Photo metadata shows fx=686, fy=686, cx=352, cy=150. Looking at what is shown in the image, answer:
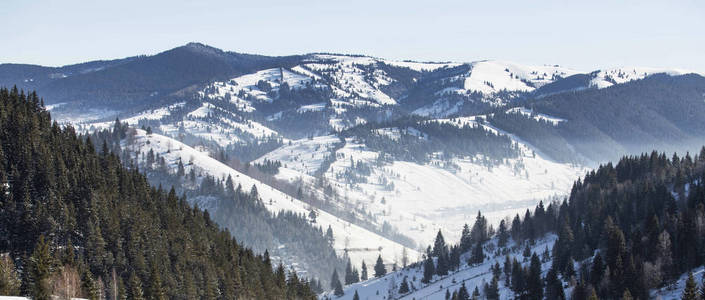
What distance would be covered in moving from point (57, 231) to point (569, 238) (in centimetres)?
12160

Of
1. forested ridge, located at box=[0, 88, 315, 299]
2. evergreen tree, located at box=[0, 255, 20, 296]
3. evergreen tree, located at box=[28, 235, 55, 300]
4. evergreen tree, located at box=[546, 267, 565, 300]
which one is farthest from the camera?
evergreen tree, located at box=[546, 267, 565, 300]

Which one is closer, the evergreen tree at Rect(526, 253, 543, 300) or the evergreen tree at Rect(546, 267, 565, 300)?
the evergreen tree at Rect(546, 267, 565, 300)

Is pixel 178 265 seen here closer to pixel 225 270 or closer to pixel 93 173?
pixel 225 270

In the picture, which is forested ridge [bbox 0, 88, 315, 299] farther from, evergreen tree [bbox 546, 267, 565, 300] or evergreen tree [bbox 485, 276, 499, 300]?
evergreen tree [bbox 546, 267, 565, 300]

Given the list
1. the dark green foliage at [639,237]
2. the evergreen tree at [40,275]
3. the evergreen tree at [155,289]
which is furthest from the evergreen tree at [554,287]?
the evergreen tree at [40,275]

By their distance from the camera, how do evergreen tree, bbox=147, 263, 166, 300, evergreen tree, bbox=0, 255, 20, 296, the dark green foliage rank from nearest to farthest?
evergreen tree, bbox=0, 255, 20, 296 → evergreen tree, bbox=147, 263, 166, 300 → the dark green foliage

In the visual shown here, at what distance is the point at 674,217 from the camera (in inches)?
5782

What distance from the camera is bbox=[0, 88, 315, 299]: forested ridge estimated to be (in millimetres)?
107562

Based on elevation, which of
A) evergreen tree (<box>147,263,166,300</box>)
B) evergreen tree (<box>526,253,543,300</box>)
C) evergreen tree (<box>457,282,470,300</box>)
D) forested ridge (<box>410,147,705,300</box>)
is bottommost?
evergreen tree (<box>457,282,470,300</box>)

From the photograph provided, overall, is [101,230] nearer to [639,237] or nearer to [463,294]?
[463,294]

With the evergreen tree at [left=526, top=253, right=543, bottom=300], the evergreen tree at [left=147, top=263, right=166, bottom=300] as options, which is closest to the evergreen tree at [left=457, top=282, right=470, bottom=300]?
the evergreen tree at [left=526, top=253, right=543, bottom=300]

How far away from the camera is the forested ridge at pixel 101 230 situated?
353 feet

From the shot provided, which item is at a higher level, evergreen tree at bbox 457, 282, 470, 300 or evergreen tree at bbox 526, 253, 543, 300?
evergreen tree at bbox 526, 253, 543, 300

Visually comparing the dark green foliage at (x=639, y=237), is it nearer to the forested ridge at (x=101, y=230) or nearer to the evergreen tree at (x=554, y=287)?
the evergreen tree at (x=554, y=287)
